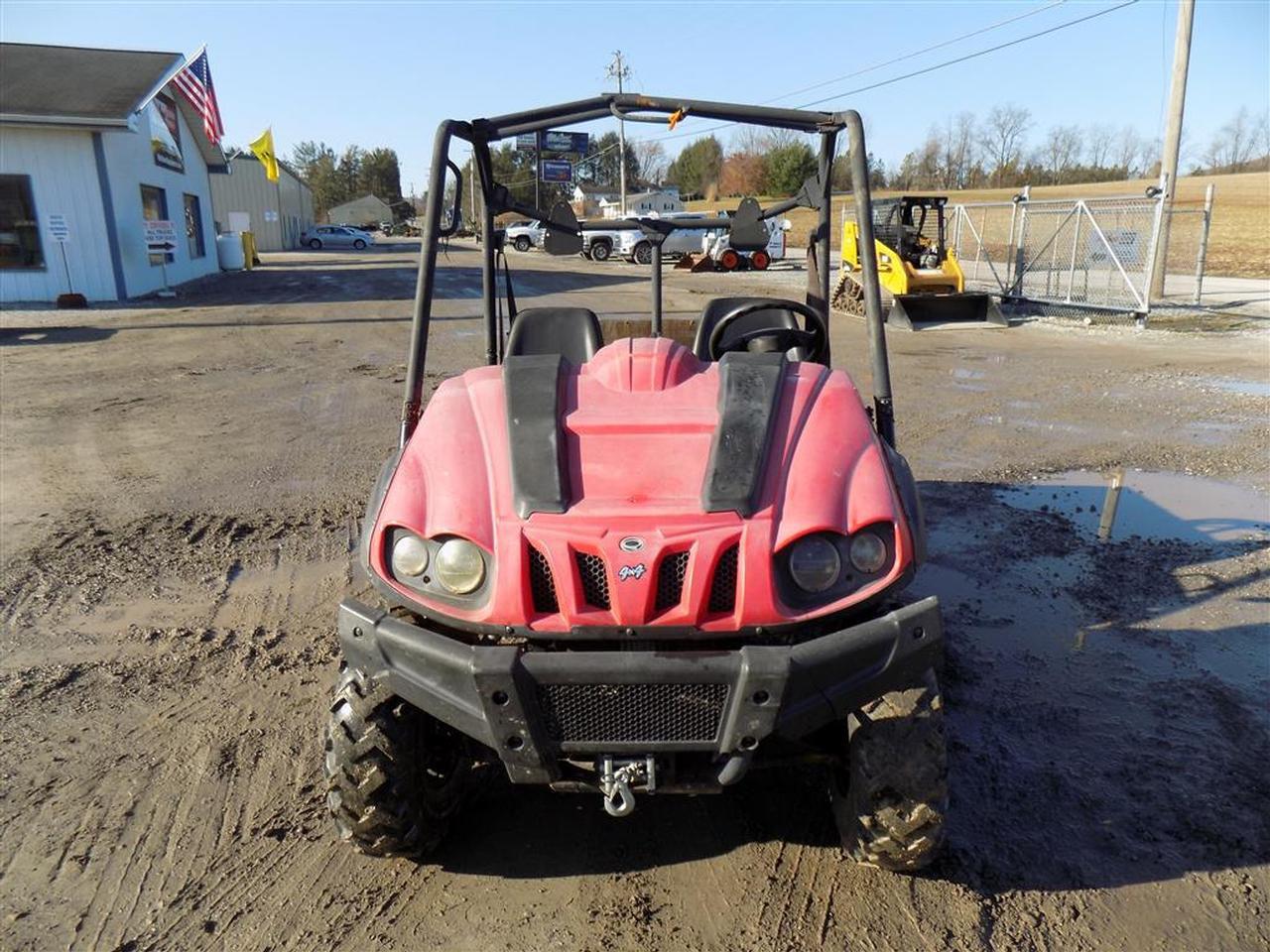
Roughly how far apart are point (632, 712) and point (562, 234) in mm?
2677

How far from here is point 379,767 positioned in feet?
8.36

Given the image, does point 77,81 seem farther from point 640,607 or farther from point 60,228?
point 640,607

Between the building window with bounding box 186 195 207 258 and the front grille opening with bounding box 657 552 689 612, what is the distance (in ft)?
90.1

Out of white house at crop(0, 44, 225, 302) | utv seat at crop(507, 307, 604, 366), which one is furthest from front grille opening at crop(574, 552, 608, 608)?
white house at crop(0, 44, 225, 302)

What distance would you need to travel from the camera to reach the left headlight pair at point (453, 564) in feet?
7.86

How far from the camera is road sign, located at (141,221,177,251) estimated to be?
21650 millimetres

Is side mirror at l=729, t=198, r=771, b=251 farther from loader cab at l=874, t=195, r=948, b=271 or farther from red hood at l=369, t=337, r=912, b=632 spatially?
loader cab at l=874, t=195, r=948, b=271

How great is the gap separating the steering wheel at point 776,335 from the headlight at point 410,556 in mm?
1596

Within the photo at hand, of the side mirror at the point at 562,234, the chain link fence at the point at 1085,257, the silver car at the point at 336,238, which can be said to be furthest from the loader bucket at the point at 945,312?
the silver car at the point at 336,238

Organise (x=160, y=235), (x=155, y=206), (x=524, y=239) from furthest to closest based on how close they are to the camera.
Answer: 1. (x=524, y=239)
2. (x=155, y=206)
3. (x=160, y=235)

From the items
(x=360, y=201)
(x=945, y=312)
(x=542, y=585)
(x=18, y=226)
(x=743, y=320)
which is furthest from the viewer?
(x=360, y=201)

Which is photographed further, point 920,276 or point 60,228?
point 60,228

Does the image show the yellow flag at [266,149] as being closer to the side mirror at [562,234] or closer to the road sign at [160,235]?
the road sign at [160,235]

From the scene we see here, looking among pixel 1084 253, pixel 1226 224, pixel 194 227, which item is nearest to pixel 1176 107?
pixel 1084 253
